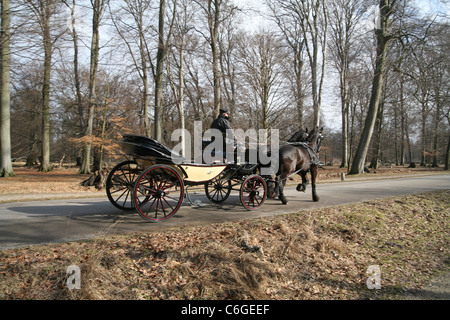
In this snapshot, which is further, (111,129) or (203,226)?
(111,129)

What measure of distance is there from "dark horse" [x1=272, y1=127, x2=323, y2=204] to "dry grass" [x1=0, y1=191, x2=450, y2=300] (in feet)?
5.55

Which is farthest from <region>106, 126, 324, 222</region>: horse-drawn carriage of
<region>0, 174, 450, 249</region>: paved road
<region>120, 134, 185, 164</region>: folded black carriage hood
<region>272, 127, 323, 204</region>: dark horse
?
<region>272, 127, 323, 204</region>: dark horse

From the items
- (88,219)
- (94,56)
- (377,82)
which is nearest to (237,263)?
(88,219)

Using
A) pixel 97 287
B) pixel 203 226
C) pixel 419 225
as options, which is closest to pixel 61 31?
pixel 203 226

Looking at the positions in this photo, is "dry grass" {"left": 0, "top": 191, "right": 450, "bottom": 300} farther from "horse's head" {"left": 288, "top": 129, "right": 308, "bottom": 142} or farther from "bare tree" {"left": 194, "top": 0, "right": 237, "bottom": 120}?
"bare tree" {"left": 194, "top": 0, "right": 237, "bottom": 120}

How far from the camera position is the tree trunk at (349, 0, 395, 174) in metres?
17.1

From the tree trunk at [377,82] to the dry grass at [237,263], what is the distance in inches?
605

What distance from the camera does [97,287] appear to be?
287 cm

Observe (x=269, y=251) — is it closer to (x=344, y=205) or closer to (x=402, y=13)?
(x=344, y=205)

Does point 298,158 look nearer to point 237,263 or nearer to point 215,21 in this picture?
point 237,263

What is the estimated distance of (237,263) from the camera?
3.65 meters

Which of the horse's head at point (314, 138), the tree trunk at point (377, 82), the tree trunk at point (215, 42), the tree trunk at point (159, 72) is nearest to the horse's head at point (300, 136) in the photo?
the horse's head at point (314, 138)
